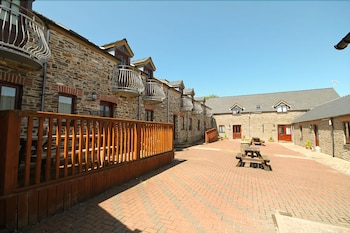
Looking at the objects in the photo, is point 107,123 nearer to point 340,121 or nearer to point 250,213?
point 250,213

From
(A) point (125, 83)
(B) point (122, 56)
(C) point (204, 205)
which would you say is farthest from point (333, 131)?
(B) point (122, 56)

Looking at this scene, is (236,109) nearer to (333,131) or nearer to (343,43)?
(333,131)

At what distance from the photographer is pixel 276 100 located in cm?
2736

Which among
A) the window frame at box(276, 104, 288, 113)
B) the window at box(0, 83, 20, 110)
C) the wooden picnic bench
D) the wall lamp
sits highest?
the window frame at box(276, 104, 288, 113)

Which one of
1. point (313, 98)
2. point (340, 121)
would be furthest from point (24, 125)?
point (313, 98)

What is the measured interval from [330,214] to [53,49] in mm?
8963

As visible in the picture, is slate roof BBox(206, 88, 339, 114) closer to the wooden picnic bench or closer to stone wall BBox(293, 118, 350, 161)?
stone wall BBox(293, 118, 350, 161)

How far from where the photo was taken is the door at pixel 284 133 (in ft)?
79.2

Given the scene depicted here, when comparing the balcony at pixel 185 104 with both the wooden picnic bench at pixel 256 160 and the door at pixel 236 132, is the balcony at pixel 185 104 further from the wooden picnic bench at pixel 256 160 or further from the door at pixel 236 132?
the door at pixel 236 132

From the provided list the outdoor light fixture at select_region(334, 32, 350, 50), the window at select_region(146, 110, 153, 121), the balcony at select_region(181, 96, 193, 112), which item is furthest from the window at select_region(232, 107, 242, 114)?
the outdoor light fixture at select_region(334, 32, 350, 50)

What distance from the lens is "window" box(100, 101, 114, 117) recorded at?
7.70 meters

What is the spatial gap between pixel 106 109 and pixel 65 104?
207cm

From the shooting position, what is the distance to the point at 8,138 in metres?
2.51

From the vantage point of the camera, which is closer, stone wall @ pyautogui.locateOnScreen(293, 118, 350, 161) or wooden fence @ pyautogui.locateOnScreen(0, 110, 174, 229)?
wooden fence @ pyautogui.locateOnScreen(0, 110, 174, 229)
